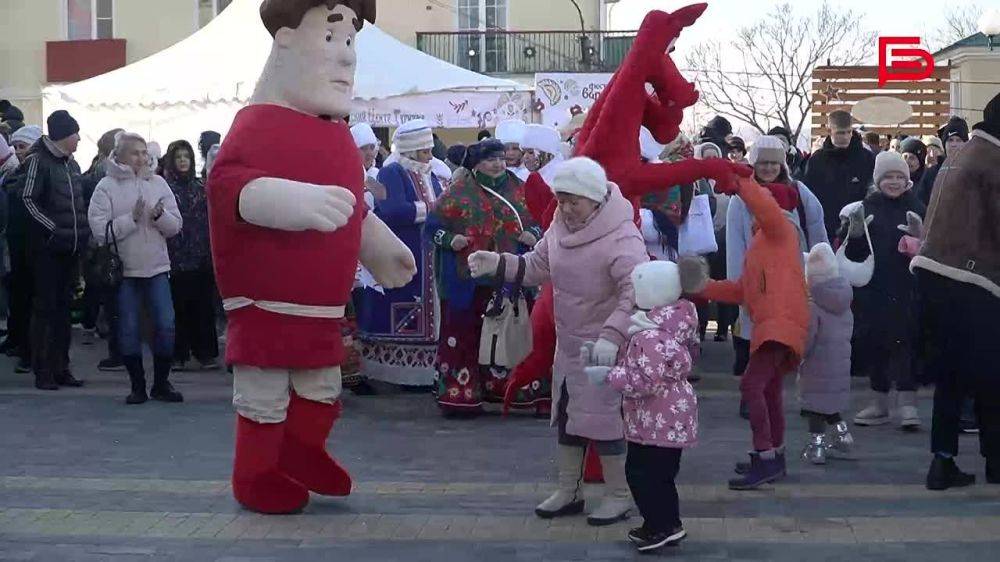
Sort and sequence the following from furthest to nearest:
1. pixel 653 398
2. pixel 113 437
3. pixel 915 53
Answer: pixel 915 53 → pixel 113 437 → pixel 653 398

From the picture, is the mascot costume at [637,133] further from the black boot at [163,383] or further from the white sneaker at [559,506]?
the black boot at [163,383]

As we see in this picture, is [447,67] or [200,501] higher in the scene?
[447,67]

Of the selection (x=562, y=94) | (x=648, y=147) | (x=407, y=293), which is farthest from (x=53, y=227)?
(x=562, y=94)

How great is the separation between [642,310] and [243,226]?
6.07ft

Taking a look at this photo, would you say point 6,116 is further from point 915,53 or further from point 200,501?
point 915,53

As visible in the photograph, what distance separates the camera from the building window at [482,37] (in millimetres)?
36938

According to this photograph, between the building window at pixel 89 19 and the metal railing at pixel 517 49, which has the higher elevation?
the building window at pixel 89 19

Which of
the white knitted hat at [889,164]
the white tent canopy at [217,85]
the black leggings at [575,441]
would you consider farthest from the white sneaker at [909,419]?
the white tent canopy at [217,85]

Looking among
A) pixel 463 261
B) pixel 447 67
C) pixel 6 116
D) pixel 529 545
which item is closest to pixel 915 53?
pixel 447 67

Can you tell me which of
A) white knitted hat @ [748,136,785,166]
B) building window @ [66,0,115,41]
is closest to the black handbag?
white knitted hat @ [748,136,785,166]

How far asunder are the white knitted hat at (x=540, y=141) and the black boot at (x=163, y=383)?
301 centimetres

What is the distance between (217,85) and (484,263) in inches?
407

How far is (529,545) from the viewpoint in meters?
6.93

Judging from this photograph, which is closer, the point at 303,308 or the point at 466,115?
the point at 303,308
